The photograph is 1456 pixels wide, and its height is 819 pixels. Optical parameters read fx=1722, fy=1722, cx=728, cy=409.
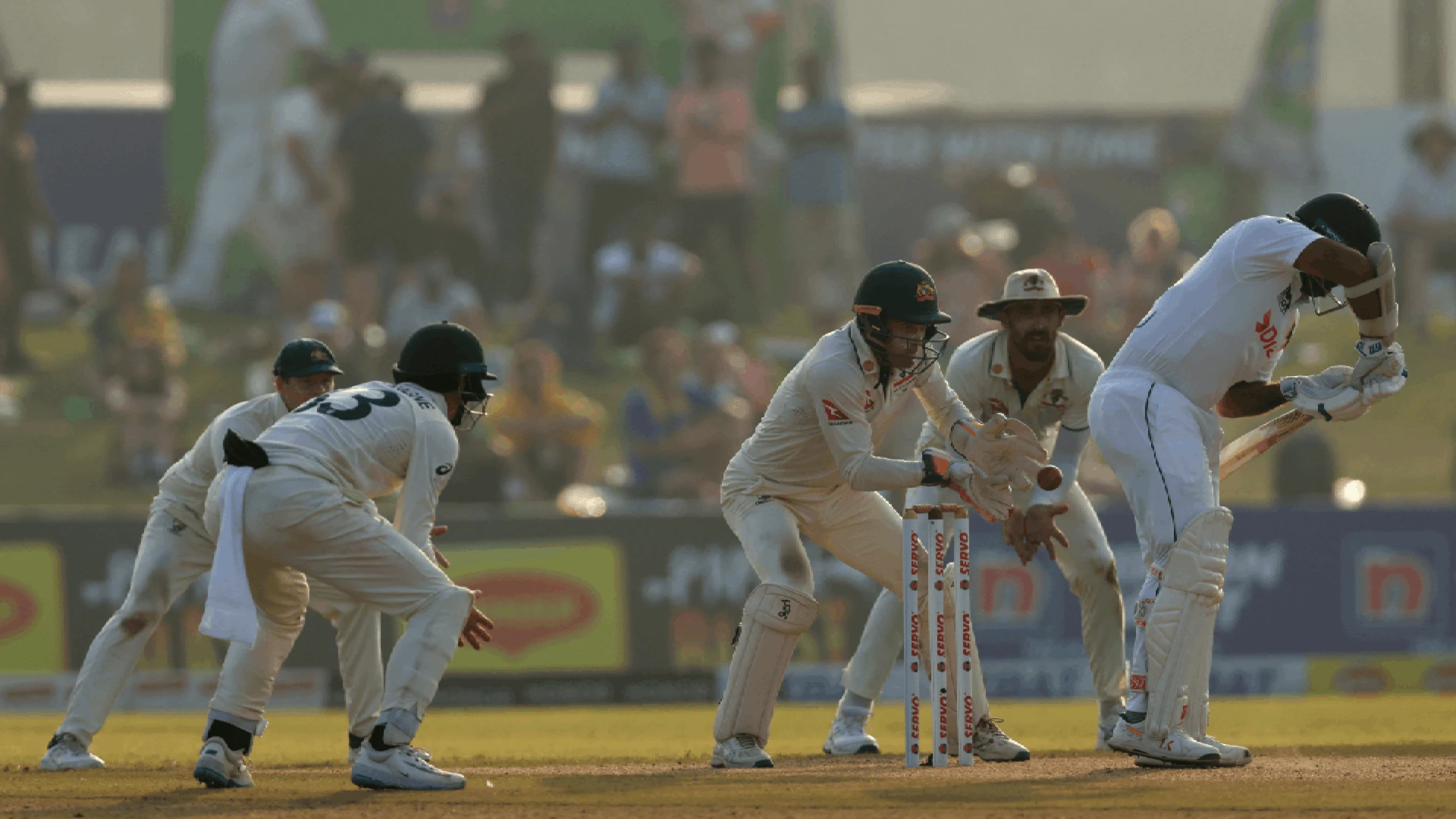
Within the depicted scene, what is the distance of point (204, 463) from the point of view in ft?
28.5

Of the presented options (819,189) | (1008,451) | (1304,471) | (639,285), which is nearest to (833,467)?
(1008,451)

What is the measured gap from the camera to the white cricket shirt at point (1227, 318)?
711cm

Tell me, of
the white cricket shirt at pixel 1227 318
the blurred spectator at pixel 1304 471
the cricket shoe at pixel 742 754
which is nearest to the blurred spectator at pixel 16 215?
the blurred spectator at pixel 1304 471

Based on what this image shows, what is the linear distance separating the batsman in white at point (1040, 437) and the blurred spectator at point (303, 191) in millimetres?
14109

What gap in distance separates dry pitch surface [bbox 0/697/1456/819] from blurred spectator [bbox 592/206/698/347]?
33.7 ft

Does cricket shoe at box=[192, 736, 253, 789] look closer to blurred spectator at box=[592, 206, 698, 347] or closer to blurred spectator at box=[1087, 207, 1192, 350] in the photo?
blurred spectator at box=[1087, 207, 1192, 350]

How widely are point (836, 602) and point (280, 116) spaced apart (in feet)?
36.2

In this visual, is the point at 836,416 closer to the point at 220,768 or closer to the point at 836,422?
the point at 836,422

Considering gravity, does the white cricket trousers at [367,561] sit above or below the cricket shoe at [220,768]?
above

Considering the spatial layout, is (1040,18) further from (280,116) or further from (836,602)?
(836,602)

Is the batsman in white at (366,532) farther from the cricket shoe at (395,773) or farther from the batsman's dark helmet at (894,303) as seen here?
the batsman's dark helmet at (894,303)

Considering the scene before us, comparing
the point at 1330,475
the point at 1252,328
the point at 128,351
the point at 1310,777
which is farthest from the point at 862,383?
the point at 128,351

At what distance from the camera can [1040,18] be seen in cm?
2477

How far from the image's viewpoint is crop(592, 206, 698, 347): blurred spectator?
2130 centimetres
